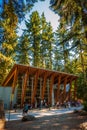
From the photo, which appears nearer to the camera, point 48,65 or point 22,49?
point 22,49

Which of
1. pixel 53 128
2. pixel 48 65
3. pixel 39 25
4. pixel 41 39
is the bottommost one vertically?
pixel 53 128

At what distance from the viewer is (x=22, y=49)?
50156 millimetres

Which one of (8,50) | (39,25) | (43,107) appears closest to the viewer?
(43,107)

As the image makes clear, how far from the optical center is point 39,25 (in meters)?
49.9

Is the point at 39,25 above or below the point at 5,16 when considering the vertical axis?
above

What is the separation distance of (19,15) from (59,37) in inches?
1575

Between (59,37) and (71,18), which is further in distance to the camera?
(59,37)

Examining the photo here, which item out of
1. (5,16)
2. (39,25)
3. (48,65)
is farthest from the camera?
(48,65)

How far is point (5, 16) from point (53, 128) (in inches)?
299

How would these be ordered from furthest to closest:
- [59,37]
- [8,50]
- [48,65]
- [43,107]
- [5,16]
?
[48,65] → [59,37] → [8,50] → [43,107] → [5,16]

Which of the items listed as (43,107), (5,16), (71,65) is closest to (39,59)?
(71,65)

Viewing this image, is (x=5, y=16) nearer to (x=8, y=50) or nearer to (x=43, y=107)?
(x=43, y=107)

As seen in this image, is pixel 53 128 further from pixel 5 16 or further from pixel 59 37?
pixel 59 37

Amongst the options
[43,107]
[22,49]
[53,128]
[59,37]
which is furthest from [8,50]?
[53,128]
